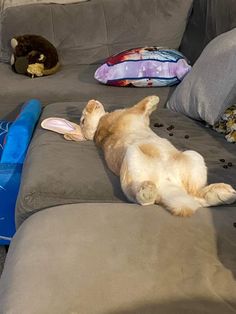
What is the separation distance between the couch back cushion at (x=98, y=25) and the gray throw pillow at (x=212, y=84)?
0.82m

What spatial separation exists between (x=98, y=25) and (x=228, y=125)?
1349 mm

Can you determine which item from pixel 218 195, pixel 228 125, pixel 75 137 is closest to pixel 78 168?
pixel 75 137

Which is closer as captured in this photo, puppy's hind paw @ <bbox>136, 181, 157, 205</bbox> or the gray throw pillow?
puppy's hind paw @ <bbox>136, 181, 157, 205</bbox>

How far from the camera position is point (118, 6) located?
8.95ft

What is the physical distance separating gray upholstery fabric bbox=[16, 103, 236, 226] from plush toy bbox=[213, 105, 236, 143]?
0.9 inches

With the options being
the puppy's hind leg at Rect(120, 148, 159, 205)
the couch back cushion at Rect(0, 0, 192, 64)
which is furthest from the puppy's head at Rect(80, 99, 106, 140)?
the couch back cushion at Rect(0, 0, 192, 64)

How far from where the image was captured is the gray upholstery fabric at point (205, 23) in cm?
229

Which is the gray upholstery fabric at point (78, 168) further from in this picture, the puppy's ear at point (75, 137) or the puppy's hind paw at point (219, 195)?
the puppy's hind paw at point (219, 195)

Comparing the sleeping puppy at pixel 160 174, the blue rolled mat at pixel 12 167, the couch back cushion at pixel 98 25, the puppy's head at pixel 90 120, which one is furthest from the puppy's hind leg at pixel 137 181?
the couch back cushion at pixel 98 25

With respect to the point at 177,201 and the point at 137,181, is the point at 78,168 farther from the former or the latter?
the point at 177,201

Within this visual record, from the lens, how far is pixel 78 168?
4.73 feet

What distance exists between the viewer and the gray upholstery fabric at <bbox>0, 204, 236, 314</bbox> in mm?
887

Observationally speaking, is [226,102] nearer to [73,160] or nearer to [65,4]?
[73,160]

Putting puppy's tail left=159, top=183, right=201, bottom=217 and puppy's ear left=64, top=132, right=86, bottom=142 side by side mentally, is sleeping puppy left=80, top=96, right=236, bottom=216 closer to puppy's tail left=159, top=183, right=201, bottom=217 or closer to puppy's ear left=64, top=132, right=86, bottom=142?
puppy's tail left=159, top=183, right=201, bottom=217
